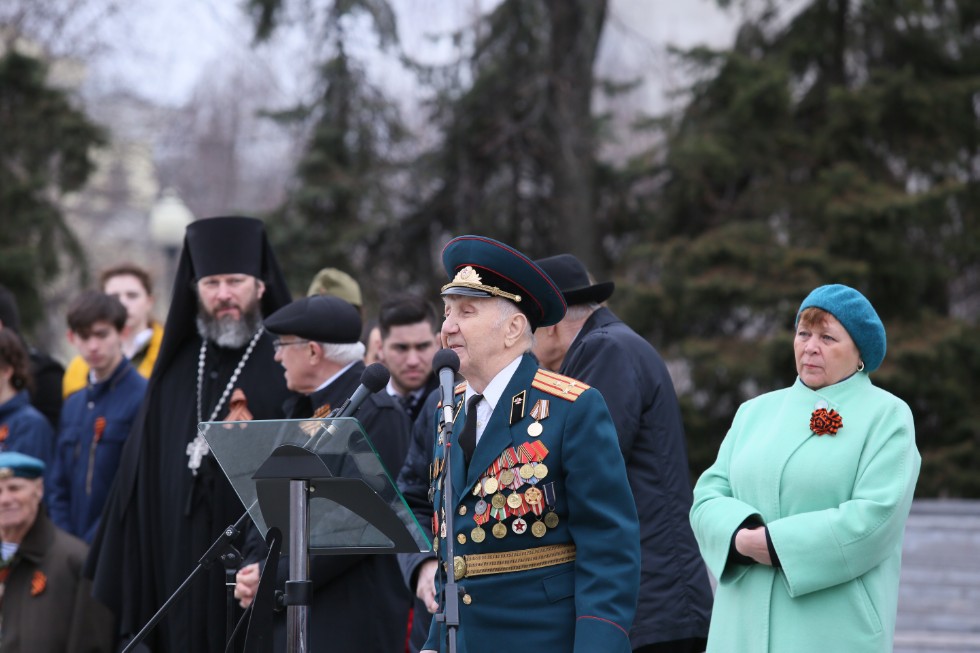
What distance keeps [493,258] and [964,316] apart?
11.7 m

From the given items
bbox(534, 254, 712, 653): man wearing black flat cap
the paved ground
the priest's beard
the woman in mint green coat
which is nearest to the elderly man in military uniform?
the woman in mint green coat

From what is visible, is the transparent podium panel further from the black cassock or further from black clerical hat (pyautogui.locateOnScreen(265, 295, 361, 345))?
the black cassock

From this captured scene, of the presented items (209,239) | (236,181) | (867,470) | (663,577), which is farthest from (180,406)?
(236,181)

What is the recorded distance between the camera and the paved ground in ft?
30.9

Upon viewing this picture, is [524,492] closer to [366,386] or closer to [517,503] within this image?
[517,503]

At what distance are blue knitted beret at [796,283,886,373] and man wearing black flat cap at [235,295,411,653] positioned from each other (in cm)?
181

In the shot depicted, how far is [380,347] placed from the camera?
733 cm

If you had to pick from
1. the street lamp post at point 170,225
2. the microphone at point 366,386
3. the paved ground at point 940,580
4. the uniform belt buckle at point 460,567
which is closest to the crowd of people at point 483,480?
the uniform belt buckle at point 460,567

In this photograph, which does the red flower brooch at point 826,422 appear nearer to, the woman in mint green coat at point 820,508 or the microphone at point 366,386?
the woman in mint green coat at point 820,508

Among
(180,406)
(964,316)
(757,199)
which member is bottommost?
(180,406)

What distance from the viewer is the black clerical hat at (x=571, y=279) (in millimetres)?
5664

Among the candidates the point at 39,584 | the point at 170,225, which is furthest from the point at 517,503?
the point at 170,225

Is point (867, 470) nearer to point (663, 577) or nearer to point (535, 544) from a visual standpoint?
point (663, 577)

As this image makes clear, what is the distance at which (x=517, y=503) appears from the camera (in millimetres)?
3982
